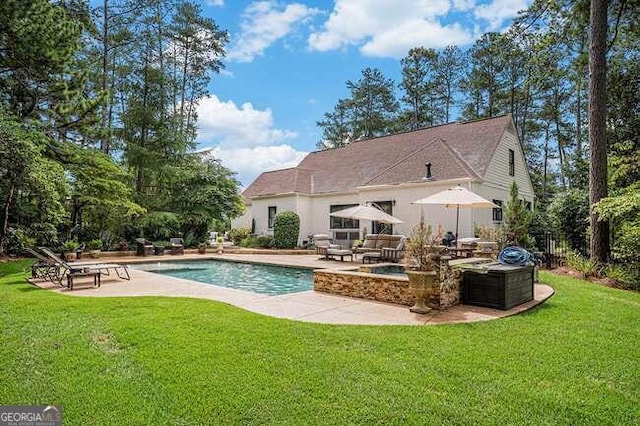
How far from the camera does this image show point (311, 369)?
404cm

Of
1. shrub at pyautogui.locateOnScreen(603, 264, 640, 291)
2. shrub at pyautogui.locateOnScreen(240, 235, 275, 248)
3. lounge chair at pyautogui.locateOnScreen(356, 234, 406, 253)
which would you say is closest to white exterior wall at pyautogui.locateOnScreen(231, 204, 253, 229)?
shrub at pyautogui.locateOnScreen(240, 235, 275, 248)

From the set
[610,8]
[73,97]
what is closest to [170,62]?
[73,97]

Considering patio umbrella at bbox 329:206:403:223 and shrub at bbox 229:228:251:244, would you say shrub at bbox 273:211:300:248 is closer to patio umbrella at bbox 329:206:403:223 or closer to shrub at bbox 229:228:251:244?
shrub at bbox 229:228:251:244

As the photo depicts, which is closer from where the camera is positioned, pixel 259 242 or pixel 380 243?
pixel 380 243

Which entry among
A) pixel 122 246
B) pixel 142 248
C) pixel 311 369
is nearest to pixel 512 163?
pixel 142 248

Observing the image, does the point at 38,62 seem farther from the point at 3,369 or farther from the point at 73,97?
the point at 3,369

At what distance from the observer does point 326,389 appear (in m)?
3.62

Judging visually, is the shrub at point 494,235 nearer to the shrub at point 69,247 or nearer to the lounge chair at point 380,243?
the lounge chair at point 380,243

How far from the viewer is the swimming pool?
36.3 feet

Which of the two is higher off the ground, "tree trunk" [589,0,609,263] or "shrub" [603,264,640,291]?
"tree trunk" [589,0,609,263]

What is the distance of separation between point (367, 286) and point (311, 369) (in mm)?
4115

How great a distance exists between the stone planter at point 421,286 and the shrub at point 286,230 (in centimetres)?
1517

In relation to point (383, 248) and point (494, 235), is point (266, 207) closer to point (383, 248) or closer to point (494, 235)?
point (383, 248)

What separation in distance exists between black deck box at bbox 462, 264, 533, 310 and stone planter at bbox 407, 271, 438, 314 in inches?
44.4
